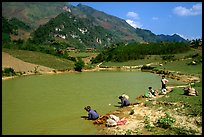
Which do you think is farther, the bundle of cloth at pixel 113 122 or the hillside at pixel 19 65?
the hillside at pixel 19 65

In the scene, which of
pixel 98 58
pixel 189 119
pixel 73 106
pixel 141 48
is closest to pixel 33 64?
pixel 98 58

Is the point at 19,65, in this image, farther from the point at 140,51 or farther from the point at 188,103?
the point at 188,103

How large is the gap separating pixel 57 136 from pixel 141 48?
5190cm

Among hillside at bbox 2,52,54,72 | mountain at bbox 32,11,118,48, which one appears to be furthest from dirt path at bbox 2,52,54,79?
mountain at bbox 32,11,118,48

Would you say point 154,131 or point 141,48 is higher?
point 141,48

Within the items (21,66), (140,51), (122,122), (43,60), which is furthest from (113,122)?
(140,51)

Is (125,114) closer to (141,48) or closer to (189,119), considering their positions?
(189,119)

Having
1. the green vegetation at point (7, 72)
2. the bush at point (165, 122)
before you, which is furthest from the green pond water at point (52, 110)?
the green vegetation at point (7, 72)

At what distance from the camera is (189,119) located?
1185cm

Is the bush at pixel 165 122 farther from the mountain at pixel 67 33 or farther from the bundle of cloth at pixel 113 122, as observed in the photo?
the mountain at pixel 67 33

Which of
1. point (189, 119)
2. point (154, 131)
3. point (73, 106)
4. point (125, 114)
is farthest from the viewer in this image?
point (73, 106)

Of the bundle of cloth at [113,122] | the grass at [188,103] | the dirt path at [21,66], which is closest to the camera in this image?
the bundle of cloth at [113,122]

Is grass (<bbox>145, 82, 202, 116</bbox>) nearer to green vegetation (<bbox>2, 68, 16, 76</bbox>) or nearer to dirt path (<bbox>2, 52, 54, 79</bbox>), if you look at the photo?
green vegetation (<bbox>2, 68, 16, 76</bbox>)

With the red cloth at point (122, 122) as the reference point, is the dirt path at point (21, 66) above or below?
above
